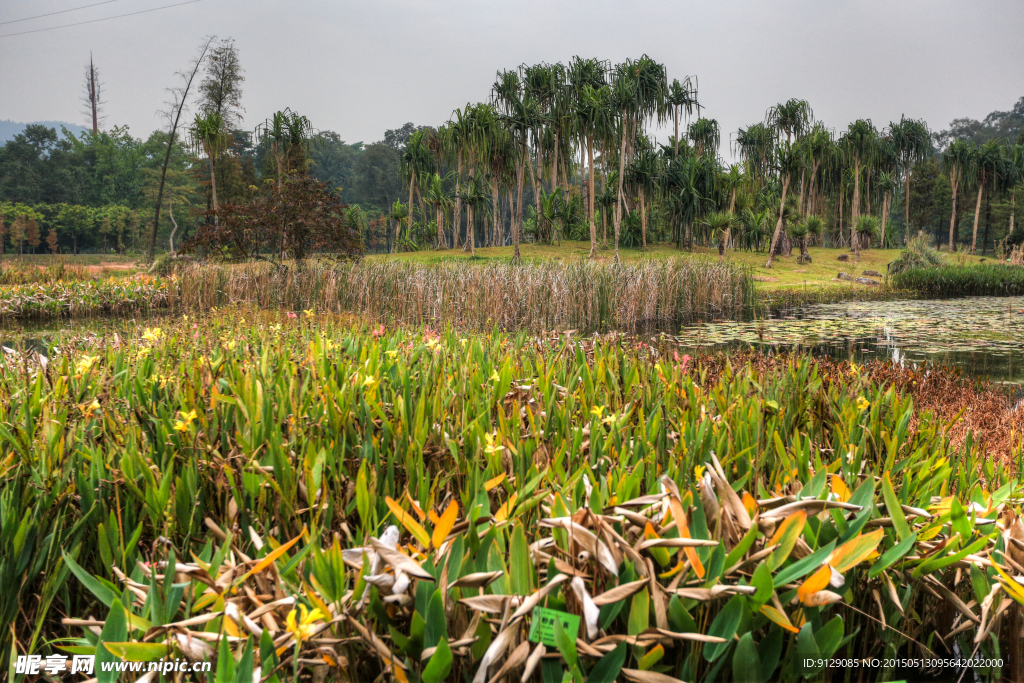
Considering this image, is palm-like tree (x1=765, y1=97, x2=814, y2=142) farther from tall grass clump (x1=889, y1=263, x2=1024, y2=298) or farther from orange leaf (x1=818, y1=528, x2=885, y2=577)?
orange leaf (x1=818, y1=528, x2=885, y2=577)

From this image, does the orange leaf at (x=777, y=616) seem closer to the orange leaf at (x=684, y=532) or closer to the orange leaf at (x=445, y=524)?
the orange leaf at (x=684, y=532)

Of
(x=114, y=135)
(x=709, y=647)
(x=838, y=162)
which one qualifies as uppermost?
(x=114, y=135)

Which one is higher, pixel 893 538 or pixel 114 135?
pixel 114 135

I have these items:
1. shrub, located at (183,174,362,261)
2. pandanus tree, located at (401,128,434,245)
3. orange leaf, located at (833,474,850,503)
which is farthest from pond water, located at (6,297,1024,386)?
pandanus tree, located at (401,128,434,245)

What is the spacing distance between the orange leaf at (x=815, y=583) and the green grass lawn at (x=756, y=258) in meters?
18.9

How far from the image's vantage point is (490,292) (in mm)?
8734

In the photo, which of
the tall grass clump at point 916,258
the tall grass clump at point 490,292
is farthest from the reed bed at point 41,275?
the tall grass clump at point 916,258

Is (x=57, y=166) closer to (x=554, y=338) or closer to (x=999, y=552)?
(x=554, y=338)

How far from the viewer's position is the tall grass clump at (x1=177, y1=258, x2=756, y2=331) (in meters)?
8.75

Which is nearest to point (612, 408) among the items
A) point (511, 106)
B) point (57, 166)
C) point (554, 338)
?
point (554, 338)

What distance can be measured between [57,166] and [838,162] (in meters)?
54.1

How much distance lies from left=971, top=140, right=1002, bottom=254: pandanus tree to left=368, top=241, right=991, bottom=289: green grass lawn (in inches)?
327

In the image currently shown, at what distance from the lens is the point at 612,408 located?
2.20m

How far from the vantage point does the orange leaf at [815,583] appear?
74 centimetres
